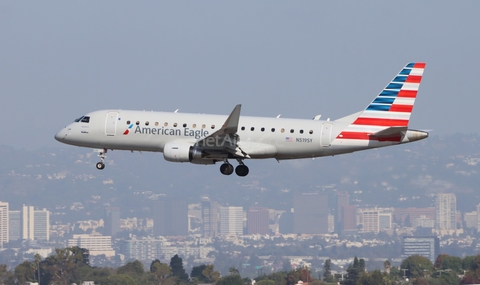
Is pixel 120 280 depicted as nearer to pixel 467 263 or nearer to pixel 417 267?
pixel 417 267

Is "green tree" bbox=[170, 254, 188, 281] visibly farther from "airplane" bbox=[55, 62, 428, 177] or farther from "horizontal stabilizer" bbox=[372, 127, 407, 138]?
"horizontal stabilizer" bbox=[372, 127, 407, 138]

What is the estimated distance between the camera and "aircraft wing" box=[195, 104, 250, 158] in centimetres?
5925

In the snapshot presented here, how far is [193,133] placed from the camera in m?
62.9

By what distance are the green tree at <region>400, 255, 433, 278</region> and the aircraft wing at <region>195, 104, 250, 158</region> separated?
112257mm

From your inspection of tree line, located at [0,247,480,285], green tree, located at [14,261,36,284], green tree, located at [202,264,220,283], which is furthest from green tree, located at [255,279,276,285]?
green tree, located at [14,261,36,284]

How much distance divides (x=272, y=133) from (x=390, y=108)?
8384 millimetres

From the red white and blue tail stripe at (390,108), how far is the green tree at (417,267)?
4286 inches

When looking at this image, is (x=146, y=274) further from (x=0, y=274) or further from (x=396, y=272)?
(x=396, y=272)

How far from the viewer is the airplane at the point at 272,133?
61.3 meters

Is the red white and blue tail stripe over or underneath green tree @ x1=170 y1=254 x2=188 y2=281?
over

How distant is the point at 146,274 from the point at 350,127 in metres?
98.6

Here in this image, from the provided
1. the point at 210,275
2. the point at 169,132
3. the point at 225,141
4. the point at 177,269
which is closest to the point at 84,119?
the point at 169,132

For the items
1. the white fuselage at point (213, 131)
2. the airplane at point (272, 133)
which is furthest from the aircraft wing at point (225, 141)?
the white fuselage at point (213, 131)

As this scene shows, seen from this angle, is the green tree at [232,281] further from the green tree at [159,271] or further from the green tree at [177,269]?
the green tree at [177,269]
